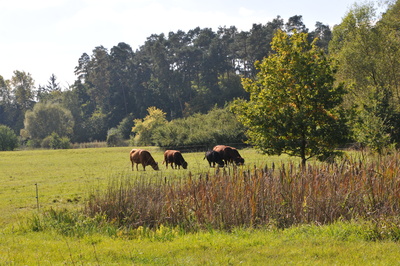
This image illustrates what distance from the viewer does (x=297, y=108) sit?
22359 millimetres

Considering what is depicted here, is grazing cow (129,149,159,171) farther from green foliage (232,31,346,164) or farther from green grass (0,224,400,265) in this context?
green grass (0,224,400,265)

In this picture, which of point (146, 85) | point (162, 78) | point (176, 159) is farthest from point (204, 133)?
point (146, 85)

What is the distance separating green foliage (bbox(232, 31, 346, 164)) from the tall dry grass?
7.48 metres

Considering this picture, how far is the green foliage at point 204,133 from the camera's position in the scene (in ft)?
175

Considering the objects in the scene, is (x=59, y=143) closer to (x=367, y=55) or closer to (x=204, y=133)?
(x=204, y=133)

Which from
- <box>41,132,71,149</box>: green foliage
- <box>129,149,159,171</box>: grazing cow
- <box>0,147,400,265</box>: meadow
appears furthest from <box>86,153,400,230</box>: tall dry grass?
<box>41,132,71,149</box>: green foliage

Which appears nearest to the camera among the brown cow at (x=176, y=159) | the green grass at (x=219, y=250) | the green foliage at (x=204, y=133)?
the green grass at (x=219, y=250)

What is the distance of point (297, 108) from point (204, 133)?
32241mm

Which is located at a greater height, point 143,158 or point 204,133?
point 204,133

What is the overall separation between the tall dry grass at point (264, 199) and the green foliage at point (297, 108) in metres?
7.48

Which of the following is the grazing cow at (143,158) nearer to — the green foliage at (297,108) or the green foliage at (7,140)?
the green foliage at (297,108)

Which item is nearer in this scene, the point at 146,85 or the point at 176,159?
the point at 176,159

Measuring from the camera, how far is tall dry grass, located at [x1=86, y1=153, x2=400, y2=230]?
456 inches

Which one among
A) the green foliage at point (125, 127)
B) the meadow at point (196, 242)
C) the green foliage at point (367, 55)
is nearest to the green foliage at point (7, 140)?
the green foliage at point (125, 127)
